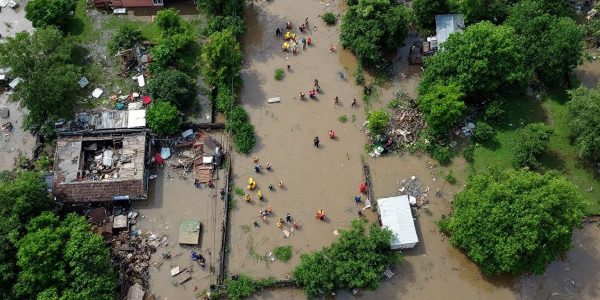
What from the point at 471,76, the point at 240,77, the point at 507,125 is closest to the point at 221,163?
the point at 240,77

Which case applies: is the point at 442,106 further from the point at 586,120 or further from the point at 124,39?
the point at 124,39

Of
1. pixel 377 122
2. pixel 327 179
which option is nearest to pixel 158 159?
pixel 327 179

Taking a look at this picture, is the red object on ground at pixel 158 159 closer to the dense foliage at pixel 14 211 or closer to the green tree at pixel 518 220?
the dense foliage at pixel 14 211

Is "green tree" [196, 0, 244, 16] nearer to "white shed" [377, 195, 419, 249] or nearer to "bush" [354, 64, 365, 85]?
"bush" [354, 64, 365, 85]

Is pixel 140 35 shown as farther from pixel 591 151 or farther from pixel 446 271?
pixel 591 151

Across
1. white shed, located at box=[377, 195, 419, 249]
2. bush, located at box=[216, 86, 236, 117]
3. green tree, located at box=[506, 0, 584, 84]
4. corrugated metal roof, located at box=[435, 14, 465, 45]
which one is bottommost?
white shed, located at box=[377, 195, 419, 249]

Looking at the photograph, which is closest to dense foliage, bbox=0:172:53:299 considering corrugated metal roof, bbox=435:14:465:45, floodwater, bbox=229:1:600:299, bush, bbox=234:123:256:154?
floodwater, bbox=229:1:600:299
